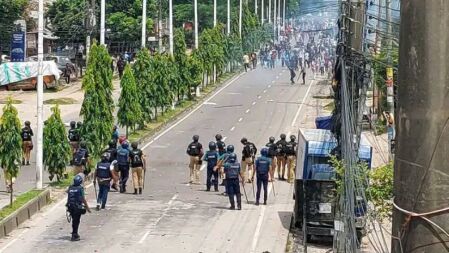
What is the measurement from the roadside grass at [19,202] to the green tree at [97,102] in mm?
5018

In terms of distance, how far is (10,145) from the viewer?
73.5ft

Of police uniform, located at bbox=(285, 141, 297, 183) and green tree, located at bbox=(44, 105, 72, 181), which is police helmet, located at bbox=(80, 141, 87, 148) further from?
police uniform, located at bbox=(285, 141, 297, 183)

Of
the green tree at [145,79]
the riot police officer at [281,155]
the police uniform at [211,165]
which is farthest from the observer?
the green tree at [145,79]

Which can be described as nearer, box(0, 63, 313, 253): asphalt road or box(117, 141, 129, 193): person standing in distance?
box(0, 63, 313, 253): asphalt road

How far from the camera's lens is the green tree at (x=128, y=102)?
34.1 metres

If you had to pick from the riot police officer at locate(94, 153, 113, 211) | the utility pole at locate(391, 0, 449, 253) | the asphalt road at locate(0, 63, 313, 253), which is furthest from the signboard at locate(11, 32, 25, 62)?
the utility pole at locate(391, 0, 449, 253)

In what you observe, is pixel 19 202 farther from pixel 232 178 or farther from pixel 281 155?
pixel 281 155

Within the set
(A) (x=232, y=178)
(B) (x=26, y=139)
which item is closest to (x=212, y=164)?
(A) (x=232, y=178)

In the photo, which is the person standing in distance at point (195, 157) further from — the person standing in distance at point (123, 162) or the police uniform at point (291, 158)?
the police uniform at point (291, 158)

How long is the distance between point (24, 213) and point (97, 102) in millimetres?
8688

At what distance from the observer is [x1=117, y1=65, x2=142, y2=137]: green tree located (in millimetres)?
34125

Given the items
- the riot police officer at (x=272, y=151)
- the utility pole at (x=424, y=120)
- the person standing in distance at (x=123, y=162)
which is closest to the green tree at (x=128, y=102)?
the riot police officer at (x=272, y=151)

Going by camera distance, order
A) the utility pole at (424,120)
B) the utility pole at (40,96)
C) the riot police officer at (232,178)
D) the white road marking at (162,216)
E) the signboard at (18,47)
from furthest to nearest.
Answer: the signboard at (18,47), the utility pole at (40,96), the riot police officer at (232,178), the white road marking at (162,216), the utility pole at (424,120)

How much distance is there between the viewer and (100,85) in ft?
93.7
